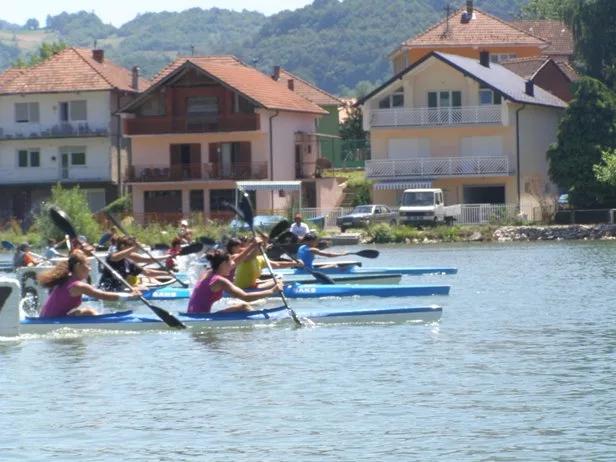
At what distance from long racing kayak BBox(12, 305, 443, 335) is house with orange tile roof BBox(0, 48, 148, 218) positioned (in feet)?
152

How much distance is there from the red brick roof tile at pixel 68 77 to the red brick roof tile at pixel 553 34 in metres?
28.2

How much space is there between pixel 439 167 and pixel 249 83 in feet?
34.6

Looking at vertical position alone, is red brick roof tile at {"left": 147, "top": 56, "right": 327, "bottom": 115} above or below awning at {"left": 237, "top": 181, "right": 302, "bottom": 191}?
above

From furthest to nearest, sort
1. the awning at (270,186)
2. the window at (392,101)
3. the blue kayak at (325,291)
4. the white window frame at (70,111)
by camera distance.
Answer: the white window frame at (70,111) → the window at (392,101) → the awning at (270,186) → the blue kayak at (325,291)

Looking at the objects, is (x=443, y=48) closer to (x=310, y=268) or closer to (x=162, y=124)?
(x=162, y=124)

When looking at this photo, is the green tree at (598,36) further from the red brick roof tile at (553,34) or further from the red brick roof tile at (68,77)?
the red brick roof tile at (68,77)

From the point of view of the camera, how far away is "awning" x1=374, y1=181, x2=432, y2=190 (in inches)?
2445

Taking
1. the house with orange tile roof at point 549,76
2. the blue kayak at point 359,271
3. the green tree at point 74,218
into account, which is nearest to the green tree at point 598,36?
the house with orange tile roof at point 549,76

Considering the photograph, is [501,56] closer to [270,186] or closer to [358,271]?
[270,186]

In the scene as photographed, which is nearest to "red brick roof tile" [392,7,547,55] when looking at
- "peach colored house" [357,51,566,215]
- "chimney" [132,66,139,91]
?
"chimney" [132,66,139,91]

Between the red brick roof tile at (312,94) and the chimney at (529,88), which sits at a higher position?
the red brick roof tile at (312,94)

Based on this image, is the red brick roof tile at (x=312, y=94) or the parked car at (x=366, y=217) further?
the red brick roof tile at (x=312, y=94)

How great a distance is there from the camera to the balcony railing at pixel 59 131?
69188mm

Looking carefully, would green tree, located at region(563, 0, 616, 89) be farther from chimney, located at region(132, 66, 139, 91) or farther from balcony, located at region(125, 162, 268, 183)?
chimney, located at region(132, 66, 139, 91)
